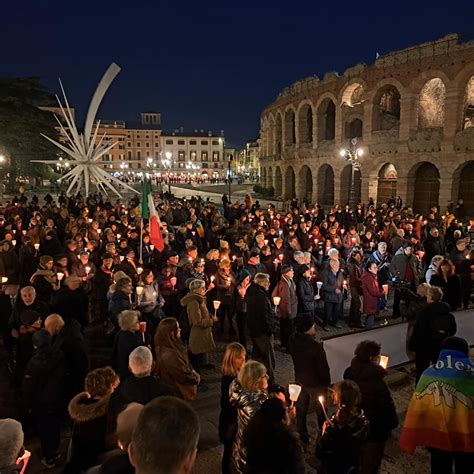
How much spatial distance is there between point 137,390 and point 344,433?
1.83 metres

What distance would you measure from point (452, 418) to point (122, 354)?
11.7 feet

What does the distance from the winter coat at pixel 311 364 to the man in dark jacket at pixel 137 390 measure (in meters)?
1.74

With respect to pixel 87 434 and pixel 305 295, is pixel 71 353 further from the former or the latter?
pixel 305 295

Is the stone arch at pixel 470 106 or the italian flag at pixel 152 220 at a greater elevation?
the stone arch at pixel 470 106

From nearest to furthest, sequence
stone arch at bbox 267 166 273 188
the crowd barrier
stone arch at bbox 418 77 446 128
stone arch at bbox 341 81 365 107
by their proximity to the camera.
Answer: the crowd barrier
stone arch at bbox 418 77 446 128
stone arch at bbox 341 81 365 107
stone arch at bbox 267 166 273 188

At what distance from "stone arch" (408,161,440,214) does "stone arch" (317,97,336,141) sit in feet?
32.0

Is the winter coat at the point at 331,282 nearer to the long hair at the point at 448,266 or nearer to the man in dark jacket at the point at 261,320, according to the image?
the long hair at the point at 448,266

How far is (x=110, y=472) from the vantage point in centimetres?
256

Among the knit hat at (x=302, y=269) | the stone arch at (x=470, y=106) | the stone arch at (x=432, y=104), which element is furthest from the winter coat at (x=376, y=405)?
the stone arch at (x=470, y=106)

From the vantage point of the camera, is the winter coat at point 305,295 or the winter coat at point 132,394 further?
the winter coat at point 305,295

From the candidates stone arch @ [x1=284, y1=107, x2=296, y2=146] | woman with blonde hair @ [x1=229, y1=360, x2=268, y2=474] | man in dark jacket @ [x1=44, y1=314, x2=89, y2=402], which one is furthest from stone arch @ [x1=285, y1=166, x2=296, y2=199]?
woman with blonde hair @ [x1=229, y1=360, x2=268, y2=474]

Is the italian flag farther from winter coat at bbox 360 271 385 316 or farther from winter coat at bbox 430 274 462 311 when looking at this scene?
winter coat at bbox 430 274 462 311

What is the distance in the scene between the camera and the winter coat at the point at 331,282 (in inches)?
364

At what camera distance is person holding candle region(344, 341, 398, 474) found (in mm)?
4230
